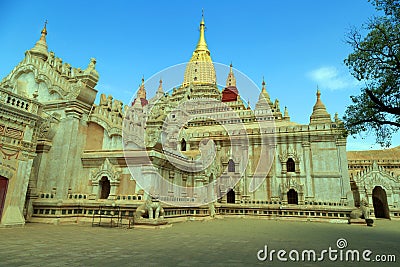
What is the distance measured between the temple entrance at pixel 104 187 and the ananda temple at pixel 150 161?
0.25 feet

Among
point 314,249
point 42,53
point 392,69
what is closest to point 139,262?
point 314,249

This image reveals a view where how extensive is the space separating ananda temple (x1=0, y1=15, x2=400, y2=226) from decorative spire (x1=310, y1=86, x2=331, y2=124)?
12 cm

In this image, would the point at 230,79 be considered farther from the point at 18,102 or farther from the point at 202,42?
the point at 18,102

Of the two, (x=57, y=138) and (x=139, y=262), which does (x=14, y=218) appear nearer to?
(x=57, y=138)

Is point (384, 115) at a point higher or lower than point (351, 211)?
higher

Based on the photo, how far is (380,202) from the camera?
2925 cm

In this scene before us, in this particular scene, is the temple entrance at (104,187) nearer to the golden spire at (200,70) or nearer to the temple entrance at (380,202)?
the temple entrance at (380,202)

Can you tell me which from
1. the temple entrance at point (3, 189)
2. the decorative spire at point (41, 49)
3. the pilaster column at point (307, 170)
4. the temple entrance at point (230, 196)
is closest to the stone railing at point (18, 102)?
the temple entrance at point (3, 189)

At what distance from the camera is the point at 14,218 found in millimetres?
12336

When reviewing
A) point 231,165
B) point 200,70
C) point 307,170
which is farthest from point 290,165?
point 200,70

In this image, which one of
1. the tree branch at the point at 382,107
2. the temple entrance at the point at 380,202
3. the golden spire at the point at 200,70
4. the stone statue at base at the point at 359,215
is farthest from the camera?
the golden spire at the point at 200,70

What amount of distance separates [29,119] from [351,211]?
863 inches

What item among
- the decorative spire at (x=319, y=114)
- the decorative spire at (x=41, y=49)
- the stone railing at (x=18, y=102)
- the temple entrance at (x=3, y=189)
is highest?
the decorative spire at (x=41, y=49)

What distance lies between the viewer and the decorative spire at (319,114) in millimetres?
29969
